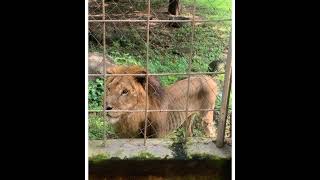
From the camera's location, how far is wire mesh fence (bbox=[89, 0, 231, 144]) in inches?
101

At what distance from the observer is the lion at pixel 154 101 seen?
263 cm

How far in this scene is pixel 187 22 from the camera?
262cm

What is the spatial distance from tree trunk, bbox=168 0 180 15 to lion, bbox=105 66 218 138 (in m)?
0.34

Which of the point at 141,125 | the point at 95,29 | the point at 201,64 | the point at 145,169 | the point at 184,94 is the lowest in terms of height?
the point at 145,169

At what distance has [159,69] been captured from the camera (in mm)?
2635

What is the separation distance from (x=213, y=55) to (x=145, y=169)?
0.71m

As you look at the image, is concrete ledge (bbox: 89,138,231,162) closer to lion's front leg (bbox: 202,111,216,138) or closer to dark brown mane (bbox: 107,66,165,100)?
lion's front leg (bbox: 202,111,216,138)

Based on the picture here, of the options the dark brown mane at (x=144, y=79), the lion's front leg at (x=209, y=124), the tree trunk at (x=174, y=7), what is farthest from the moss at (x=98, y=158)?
the tree trunk at (x=174, y=7)

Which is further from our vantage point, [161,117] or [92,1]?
[161,117]

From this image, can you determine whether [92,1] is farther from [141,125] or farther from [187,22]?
[141,125]

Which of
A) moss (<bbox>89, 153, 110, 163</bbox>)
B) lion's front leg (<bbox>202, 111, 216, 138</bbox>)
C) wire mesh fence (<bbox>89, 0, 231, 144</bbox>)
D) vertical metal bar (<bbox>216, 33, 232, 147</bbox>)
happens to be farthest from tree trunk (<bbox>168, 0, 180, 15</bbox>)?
moss (<bbox>89, 153, 110, 163</bbox>)

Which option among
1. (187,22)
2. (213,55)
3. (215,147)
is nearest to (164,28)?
(187,22)

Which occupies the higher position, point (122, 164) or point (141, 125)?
point (141, 125)

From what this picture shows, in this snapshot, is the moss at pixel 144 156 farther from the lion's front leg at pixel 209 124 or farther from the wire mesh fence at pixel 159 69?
the lion's front leg at pixel 209 124
